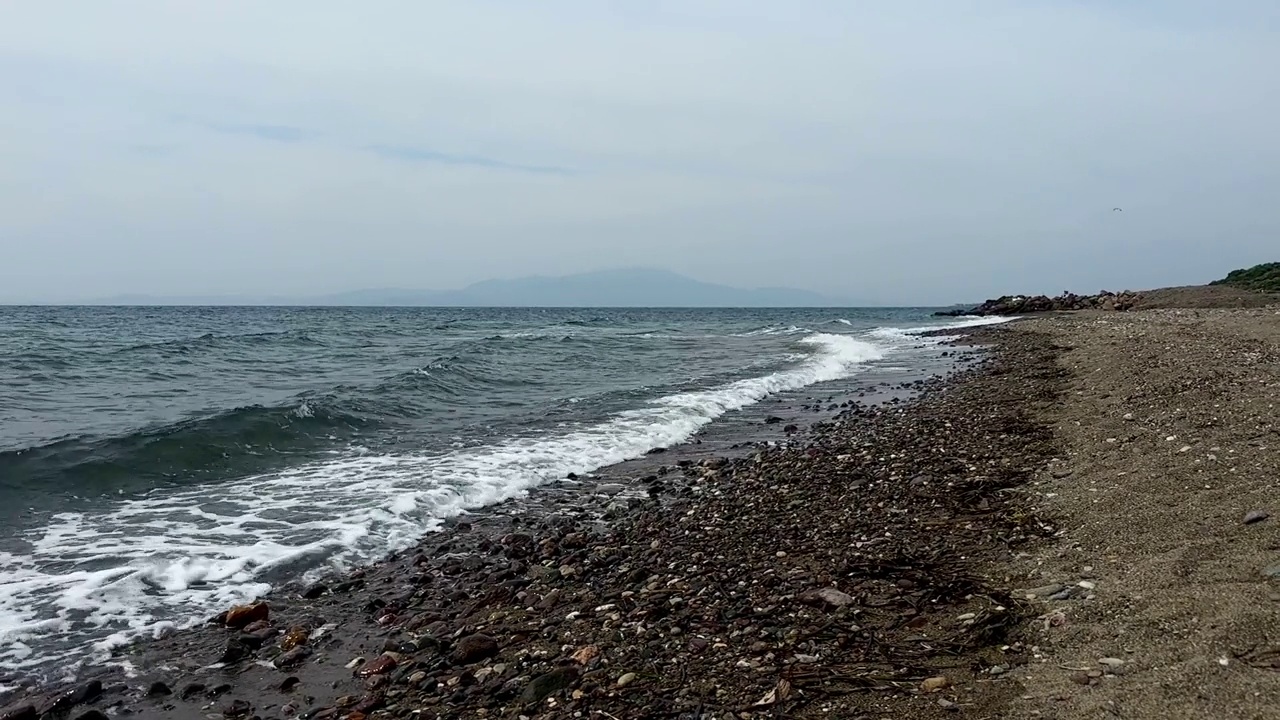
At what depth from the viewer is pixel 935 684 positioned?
390cm

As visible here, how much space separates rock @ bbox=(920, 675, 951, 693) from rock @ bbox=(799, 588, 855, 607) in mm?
1064

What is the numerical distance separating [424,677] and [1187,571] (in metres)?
4.73

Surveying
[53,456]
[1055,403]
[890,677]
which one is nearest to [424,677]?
[890,677]

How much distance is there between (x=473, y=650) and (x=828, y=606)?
238cm

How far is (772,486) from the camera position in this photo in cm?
884

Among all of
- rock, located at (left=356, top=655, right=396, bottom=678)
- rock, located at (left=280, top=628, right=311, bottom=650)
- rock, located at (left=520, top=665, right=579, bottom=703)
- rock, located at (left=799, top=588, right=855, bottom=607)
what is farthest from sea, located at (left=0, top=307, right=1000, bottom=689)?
rock, located at (left=799, top=588, right=855, bottom=607)

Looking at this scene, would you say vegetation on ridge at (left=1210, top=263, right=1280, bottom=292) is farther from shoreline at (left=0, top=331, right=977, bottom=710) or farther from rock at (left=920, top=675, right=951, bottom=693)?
rock at (left=920, top=675, right=951, bottom=693)

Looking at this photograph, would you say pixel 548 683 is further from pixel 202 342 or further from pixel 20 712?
pixel 202 342

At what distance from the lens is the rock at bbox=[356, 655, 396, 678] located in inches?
199

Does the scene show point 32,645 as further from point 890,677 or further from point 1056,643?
point 1056,643

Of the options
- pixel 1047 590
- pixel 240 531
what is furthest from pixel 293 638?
pixel 1047 590

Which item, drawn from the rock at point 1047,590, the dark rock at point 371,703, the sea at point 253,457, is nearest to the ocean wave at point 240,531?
the sea at point 253,457

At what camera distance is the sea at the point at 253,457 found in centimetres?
659

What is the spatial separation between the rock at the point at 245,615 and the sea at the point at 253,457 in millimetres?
423
